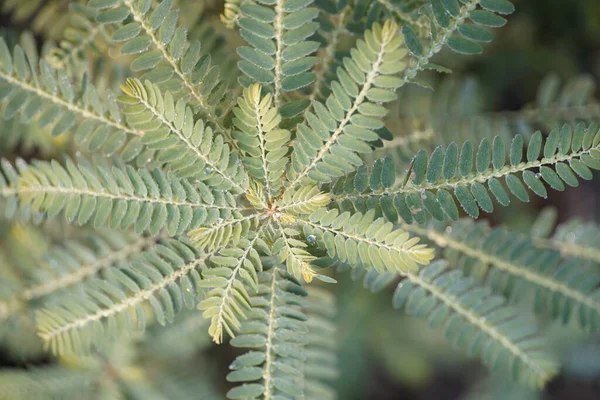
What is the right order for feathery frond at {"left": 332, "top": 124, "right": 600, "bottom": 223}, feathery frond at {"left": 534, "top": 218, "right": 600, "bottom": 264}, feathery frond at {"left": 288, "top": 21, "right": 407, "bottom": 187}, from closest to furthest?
feathery frond at {"left": 288, "top": 21, "right": 407, "bottom": 187} < feathery frond at {"left": 332, "top": 124, "right": 600, "bottom": 223} < feathery frond at {"left": 534, "top": 218, "right": 600, "bottom": 264}

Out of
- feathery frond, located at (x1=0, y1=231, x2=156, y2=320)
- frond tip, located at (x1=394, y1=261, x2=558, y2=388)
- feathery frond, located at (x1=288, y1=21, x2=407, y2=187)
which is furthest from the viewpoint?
feathery frond, located at (x1=0, y1=231, x2=156, y2=320)

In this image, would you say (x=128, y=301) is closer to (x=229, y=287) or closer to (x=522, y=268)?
(x=229, y=287)

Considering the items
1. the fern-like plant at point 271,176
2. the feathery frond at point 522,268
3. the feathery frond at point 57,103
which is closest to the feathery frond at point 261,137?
the fern-like plant at point 271,176

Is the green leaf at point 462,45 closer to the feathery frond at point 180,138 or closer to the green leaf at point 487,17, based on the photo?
the green leaf at point 487,17

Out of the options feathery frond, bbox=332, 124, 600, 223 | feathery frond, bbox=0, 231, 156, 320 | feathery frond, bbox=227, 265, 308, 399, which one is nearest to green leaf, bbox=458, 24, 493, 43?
feathery frond, bbox=332, 124, 600, 223

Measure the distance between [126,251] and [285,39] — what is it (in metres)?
0.92

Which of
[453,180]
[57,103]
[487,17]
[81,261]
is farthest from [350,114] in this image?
[81,261]

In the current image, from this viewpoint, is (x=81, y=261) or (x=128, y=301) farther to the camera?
(x=81, y=261)

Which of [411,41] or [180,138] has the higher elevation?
[411,41]

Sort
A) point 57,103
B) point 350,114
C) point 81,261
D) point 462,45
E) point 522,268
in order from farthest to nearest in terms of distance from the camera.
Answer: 1. point 81,261
2. point 522,268
3. point 57,103
4. point 462,45
5. point 350,114

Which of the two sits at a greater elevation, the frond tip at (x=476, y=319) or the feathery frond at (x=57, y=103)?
the feathery frond at (x=57, y=103)

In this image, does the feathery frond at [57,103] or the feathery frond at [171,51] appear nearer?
the feathery frond at [171,51]

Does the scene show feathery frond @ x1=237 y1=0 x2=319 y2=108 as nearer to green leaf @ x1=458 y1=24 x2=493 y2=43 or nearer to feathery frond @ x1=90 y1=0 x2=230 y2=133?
feathery frond @ x1=90 y1=0 x2=230 y2=133

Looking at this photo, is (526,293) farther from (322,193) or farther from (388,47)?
(388,47)
